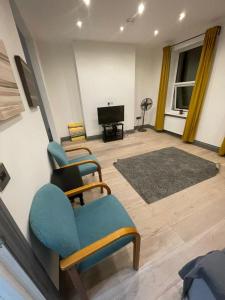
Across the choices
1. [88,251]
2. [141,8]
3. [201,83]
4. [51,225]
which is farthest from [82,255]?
[201,83]

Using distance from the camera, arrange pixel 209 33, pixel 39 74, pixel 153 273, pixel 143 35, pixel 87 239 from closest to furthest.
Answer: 1. pixel 87 239
2. pixel 153 273
3. pixel 209 33
4. pixel 39 74
5. pixel 143 35

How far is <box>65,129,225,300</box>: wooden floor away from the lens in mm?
1069

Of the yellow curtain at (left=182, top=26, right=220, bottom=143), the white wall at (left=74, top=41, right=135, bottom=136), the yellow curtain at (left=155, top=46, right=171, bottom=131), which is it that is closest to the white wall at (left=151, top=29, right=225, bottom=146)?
the yellow curtain at (left=182, top=26, right=220, bottom=143)

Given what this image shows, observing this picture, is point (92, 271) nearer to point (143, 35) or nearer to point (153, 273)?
point (153, 273)

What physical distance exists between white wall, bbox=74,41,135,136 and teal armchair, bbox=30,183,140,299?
9.98ft

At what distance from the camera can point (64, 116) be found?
3893 mm


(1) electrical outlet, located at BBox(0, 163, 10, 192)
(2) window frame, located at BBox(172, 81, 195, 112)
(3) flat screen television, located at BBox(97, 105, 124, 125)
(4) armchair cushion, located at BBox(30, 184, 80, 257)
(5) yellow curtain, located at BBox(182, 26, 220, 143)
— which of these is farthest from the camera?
(3) flat screen television, located at BBox(97, 105, 124, 125)

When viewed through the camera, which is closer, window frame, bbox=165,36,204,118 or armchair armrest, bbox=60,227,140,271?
armchair armrest, bbox=60,227,140,271

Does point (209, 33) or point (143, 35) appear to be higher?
point (143, 35)

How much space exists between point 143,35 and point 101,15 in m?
1.32

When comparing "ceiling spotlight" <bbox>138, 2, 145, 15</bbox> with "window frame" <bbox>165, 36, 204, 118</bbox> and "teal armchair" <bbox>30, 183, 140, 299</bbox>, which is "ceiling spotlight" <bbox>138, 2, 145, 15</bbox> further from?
"teal armchair" <bbox>30, 183, 140, 299</bbox>

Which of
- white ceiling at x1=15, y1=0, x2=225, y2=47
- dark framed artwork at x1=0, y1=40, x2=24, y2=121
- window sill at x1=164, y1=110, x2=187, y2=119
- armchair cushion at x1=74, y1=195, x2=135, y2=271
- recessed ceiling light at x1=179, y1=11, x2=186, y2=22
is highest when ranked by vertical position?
recessed ceiling light at x1=179, y1=11, x2=186, y2=22

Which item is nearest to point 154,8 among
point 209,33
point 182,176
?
point 209,33

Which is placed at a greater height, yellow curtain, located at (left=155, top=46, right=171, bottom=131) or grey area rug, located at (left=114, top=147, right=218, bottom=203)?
yellow curtain, located at (left=155, top=46, right=171, bottom=131)
